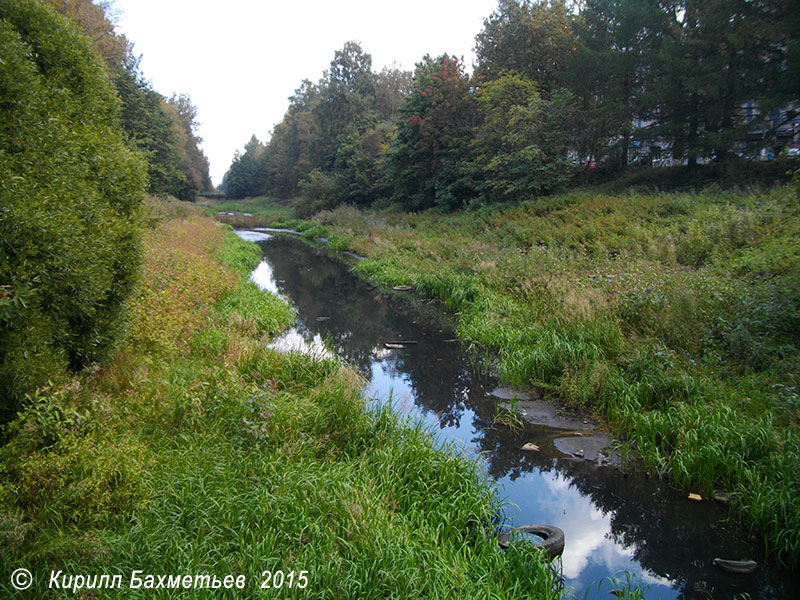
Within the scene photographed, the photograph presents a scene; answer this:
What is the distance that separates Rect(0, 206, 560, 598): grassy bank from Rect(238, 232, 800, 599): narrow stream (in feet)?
2.85

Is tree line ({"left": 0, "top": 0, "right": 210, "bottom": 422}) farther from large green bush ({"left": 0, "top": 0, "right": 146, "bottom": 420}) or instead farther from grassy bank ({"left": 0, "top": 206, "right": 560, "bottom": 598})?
grassy bank ({"left": 0, "top": 206, "right": 560, "bottom": 598})

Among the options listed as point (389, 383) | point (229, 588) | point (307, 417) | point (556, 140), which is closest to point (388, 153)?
point (556, 140)

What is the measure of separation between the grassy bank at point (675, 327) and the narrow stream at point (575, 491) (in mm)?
358

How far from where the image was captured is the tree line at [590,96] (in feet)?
60.4

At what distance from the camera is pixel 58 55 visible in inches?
248

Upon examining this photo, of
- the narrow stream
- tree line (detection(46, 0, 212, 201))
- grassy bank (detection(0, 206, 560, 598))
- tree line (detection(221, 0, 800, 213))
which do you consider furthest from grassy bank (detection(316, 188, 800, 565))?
tree line (detection(46, 0, 212, 201))

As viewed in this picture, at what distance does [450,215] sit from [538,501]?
81.1 feet

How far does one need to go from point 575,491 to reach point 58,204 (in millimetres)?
6446

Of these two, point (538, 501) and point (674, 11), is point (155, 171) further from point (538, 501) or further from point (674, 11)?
point (538, 501)

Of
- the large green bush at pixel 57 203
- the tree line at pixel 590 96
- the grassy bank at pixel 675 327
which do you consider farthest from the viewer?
the tree line at pixel 590 96

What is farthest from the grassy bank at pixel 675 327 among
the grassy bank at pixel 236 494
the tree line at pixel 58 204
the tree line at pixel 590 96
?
the tree line at pixel 58 204

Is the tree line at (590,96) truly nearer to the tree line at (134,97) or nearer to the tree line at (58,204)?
the tree line at (134,97)

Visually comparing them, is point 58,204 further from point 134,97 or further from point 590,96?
point 134,97

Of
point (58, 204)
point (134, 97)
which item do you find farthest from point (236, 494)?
point (134, 97)
